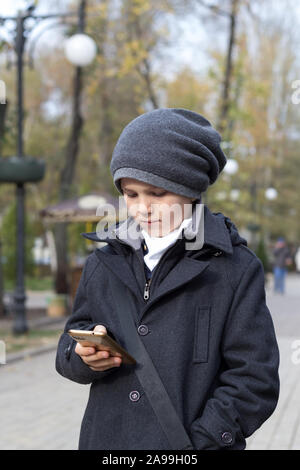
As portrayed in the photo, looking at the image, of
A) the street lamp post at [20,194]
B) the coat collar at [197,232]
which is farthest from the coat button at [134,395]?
the street lamp post at [20,194]

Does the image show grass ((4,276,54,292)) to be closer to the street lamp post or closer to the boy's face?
the street lamp post

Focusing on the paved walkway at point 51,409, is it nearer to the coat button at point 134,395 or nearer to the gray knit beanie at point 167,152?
the coat button at point 134,395

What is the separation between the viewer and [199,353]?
6.27 ft

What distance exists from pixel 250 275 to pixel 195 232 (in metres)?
0.19

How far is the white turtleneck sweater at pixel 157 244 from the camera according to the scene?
1987 mm

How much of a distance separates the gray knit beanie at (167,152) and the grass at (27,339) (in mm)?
8058

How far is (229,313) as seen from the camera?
6.35 feet

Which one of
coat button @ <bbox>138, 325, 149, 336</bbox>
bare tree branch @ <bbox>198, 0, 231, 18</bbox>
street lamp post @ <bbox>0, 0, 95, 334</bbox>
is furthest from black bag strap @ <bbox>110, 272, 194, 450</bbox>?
bare tree branch @ <bbox>198, 0, 231, 18</bbox>

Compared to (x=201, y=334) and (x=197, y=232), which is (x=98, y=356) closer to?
(x=201, y=334)

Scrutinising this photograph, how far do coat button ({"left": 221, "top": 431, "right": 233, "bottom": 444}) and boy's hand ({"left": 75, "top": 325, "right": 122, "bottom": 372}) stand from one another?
33 cm

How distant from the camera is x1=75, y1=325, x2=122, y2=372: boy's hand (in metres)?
1.88

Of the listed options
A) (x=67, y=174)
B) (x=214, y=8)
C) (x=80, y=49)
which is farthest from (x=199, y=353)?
(x=214, y=8)

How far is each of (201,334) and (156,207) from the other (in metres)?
0.36

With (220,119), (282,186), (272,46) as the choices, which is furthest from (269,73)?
(220,119)
